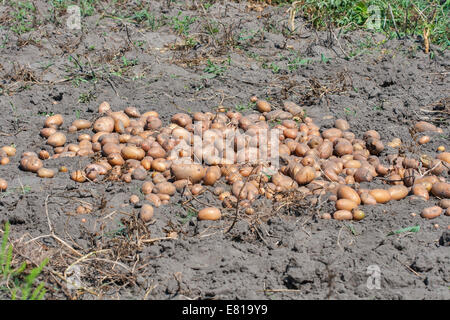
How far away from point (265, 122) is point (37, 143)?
1.51 m

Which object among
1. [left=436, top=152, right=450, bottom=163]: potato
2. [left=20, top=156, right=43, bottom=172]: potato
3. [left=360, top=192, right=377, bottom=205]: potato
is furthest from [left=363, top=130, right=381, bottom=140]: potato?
[left=20, top=156, right=43, bottom=172]: potato

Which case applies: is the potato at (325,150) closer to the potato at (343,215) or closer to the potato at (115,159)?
the potato at (343,215)

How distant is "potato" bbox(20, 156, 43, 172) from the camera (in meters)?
3.29

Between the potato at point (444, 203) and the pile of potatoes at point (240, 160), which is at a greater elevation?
the potato at point (444, 203)

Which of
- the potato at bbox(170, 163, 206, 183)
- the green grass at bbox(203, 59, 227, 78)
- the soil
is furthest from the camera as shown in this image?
the green grass at bbox(203, 59, 227, 78)

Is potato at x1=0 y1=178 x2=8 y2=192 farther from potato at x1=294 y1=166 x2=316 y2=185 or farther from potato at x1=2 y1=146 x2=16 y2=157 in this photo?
potato at x1=294 y1=166 x2=316 y2=185

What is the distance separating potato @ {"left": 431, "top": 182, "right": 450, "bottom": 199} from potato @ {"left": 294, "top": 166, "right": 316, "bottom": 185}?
68 cm

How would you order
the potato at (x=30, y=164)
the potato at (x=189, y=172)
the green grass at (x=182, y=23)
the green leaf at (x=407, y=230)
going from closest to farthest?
the green leaf at (x=407, y=230), the potato at (x=189, y=172), the potato at (x=30, y=164), the green grass at (x=182, y=23)

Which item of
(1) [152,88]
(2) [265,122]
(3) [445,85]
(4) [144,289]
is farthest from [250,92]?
(4) [144,289]

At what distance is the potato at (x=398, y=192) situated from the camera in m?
3.10

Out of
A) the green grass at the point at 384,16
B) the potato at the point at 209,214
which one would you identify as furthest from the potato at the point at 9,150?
the green grass at the point at 384,16

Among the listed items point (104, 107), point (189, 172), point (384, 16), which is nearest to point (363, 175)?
point (189, 172)

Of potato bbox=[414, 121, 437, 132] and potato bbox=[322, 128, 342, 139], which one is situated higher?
potato bbox=[414, 121, 437, 132]

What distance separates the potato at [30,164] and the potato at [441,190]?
7.55ft
